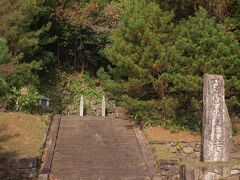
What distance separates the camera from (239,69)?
1702 centimetres

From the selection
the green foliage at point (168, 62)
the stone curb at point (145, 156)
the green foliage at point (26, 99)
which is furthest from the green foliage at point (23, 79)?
the stone curb at point (145, 156)

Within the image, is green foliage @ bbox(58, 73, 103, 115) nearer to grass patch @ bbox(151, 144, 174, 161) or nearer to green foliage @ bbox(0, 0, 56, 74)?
green foliage @ bbox(0, 0, 56, 74)

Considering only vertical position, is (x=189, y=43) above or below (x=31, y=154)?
above

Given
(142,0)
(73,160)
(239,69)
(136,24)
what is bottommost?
(73,160)

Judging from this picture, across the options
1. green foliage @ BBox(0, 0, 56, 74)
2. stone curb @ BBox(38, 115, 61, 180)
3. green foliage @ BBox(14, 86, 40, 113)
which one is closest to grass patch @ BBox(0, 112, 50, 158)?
stone curb @ BBox(38, 115, 61, 180)

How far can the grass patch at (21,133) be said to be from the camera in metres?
15.2

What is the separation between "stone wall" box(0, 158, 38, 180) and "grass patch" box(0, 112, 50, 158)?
0.37 m

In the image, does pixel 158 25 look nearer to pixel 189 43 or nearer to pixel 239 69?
pixel 189 43

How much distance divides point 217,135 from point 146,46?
26.3 feet

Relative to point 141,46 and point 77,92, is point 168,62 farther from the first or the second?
point 77,92

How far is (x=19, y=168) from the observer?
46.3ft

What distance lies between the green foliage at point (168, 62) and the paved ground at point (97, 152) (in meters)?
1.46

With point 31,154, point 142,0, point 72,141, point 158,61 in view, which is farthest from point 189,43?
point 31,154

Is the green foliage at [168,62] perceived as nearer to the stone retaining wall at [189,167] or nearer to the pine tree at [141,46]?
the pine tree at [141,46]
